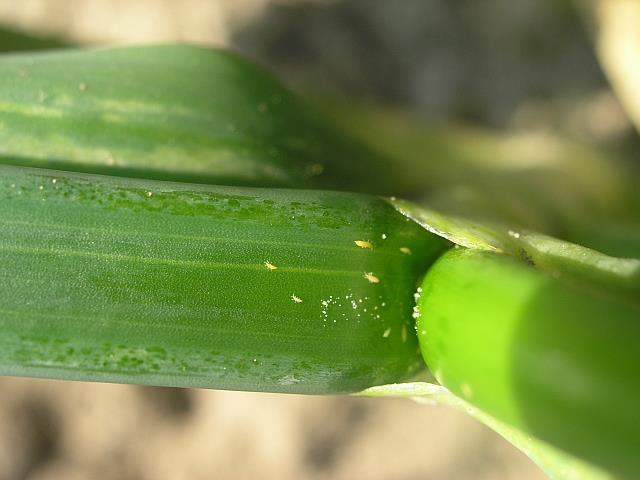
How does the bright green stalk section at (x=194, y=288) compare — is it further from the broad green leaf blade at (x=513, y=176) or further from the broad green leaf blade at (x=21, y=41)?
the broad green leaf blade at (x=21, y=41)

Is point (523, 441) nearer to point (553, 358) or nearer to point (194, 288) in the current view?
point (553, 358)

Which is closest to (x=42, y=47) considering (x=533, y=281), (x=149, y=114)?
(x=149, y=114)

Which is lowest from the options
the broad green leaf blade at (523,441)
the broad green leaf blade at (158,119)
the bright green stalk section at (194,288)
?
the broad green leaf blade at (523,441)

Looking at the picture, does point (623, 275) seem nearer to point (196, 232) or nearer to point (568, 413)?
point (568, 413)

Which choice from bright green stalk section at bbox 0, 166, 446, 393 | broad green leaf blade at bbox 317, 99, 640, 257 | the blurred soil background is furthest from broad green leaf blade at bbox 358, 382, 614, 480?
the blurred soil background

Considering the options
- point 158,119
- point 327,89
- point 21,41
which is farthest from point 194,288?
point 327,89

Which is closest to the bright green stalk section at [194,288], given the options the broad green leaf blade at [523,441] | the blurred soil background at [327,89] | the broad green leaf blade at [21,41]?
the broad green leaf blade at [523,441]
